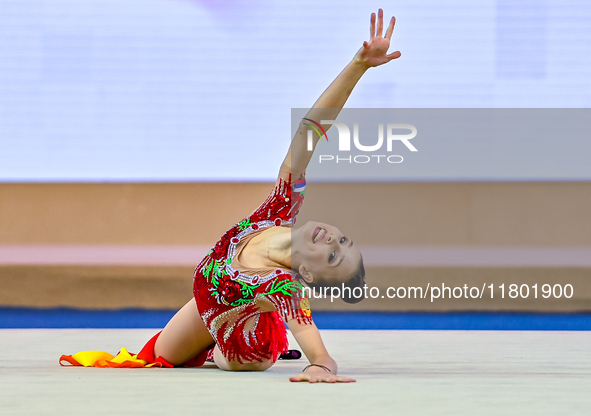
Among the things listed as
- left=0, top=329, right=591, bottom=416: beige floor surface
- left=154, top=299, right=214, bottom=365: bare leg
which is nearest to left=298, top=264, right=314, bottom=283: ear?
left=0, top=329, right=591, bottom=416: beige floor surface

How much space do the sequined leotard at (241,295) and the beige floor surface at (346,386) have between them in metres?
0.08

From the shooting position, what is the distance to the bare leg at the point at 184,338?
1.62 m

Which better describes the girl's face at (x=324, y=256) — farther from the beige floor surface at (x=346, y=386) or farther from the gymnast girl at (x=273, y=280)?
the beige floor surface at (x=346, y=386)

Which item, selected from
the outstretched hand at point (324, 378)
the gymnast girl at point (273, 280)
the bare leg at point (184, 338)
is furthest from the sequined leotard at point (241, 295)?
the outstretched hand at point (324, 378)

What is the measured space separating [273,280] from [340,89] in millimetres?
434

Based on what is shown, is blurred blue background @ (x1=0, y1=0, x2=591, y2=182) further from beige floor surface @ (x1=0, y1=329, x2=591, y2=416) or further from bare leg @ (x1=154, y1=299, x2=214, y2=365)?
bare leg @ (x1=154, y1=299, x2=214, y2=365)

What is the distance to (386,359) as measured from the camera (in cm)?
Answer: 175

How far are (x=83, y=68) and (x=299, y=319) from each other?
2.97 meters

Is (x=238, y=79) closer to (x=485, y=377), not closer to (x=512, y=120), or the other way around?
(x=512, y=120)

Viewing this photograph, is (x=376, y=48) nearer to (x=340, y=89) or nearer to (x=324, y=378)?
(x=340, y=89)

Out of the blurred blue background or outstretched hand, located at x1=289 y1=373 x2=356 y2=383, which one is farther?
the blurred blue background

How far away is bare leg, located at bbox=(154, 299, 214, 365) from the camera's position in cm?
162

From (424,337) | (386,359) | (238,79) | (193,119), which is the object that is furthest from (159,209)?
(386,359)

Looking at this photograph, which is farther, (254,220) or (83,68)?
(83,68)
